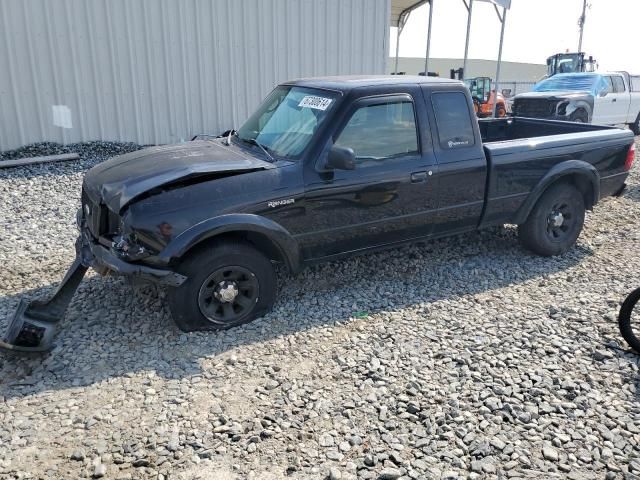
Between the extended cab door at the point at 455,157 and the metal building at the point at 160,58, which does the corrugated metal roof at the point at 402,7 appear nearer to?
the metal building at the point at 160,58

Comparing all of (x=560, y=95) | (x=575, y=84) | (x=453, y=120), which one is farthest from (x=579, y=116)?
(x=453, y=120)

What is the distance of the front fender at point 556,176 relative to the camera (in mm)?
5516

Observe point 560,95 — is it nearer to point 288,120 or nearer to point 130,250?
point 288,120

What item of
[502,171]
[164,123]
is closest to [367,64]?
[164,123]

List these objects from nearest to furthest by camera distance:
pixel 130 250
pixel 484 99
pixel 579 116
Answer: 1. pixel 130 250
2. pixel 579 116
3. pixel 484 99

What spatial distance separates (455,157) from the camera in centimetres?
496

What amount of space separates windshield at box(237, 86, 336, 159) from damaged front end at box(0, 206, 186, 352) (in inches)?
57.4

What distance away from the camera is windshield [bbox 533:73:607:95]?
619 inches

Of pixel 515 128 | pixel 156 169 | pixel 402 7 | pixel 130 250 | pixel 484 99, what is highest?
pixel 402 7

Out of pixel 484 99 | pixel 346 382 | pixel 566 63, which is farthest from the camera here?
pixel 566 63

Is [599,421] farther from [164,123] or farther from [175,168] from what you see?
[164,123]

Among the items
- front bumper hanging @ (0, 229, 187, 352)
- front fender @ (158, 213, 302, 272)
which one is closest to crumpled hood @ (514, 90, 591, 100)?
front fender @ (158, 213, 302, 272)

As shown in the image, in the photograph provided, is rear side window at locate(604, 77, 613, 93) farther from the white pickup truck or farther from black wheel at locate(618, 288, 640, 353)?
black wheel at locate(618, 288, 640, 353)

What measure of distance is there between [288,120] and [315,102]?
298mm
